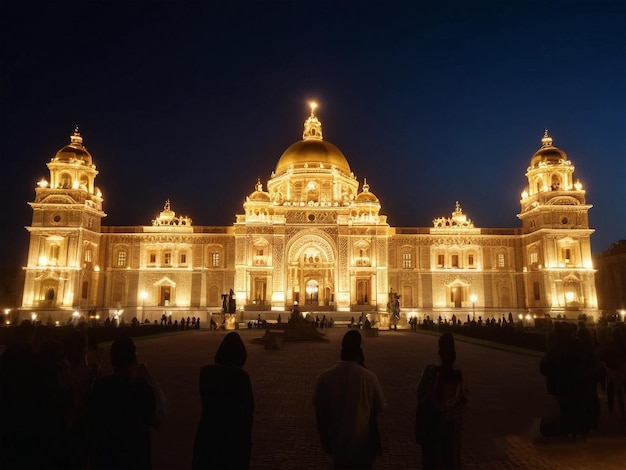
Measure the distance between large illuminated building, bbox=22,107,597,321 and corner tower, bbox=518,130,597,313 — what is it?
120 millimetres

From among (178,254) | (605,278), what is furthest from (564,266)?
(178,254)

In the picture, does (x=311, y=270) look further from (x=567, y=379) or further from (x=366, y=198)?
(x=567, y=379)

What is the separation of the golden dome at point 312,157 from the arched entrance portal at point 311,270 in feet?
34.8

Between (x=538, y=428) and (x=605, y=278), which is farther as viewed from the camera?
(x=605, y=278)

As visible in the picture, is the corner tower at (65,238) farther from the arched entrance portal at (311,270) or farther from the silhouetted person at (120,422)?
the silhouetted person at (120,422)

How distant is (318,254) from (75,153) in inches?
1104

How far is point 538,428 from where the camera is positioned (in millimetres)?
8469

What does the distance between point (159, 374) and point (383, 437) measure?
8406 millimetres

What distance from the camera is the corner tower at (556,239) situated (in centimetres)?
5162

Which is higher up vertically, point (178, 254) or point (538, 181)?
point (538, 181)

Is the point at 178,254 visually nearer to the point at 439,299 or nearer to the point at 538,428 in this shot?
the point at 439,299

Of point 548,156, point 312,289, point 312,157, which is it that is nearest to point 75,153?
point 312,157

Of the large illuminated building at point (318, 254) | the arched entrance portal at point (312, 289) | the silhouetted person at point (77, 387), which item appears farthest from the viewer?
the arched entrance portal at point (312, 289)

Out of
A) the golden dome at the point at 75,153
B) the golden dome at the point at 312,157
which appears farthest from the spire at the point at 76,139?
the golden dome at the point at 312,157
